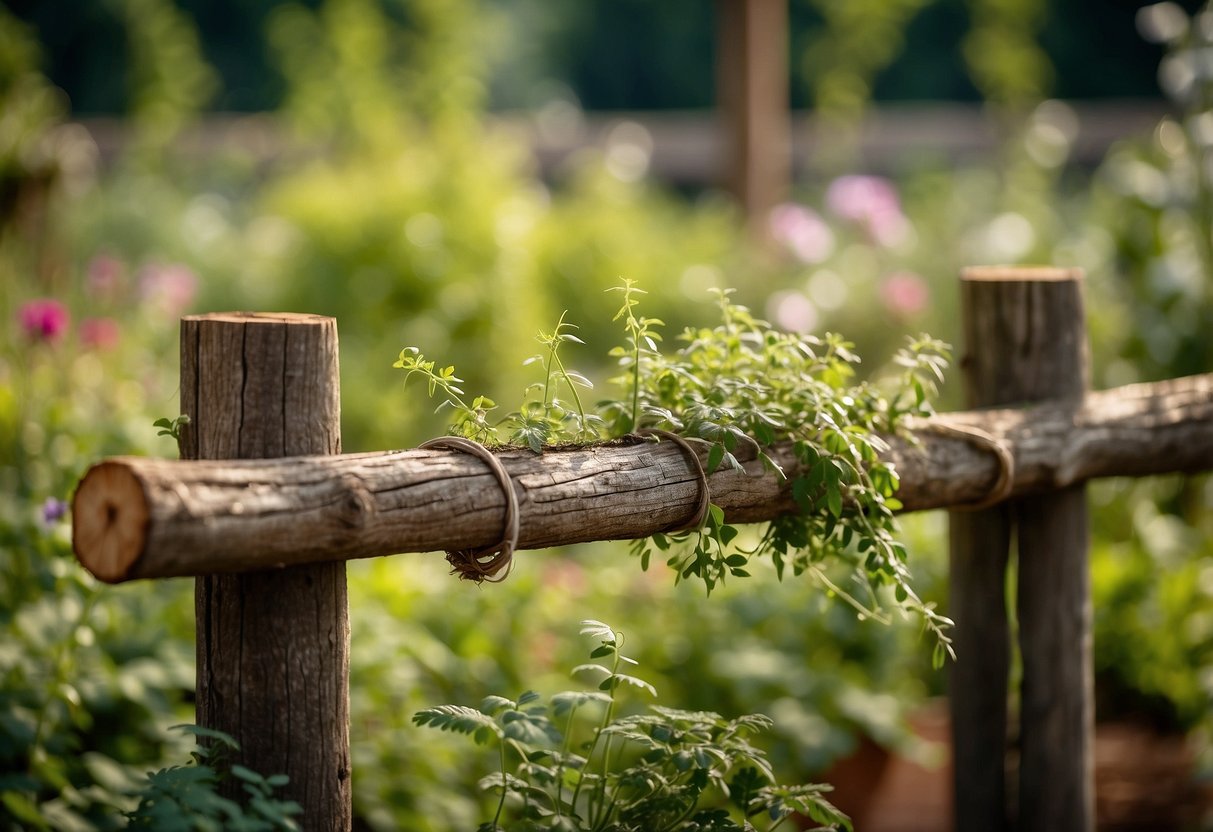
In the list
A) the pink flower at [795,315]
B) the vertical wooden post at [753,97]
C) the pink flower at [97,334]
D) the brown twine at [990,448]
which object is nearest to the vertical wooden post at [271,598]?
the brown twine at [990,448]

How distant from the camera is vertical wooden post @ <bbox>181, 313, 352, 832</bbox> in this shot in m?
1.43

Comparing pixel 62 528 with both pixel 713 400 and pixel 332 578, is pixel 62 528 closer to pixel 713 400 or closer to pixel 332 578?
pixel 332 578

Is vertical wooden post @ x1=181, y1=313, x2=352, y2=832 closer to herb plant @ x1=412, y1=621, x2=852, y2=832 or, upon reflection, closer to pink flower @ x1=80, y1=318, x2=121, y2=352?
herb plant @ x1=412, y1=621, x2=852, y2=832

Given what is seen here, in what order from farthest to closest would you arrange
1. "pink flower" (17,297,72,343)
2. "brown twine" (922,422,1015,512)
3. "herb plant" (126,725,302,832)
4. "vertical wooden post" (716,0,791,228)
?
"vertical wooden post" (716,0,791,228) < "pink flower" (17,297,72,343) < "brown twine" (922,422,1015,512) < "herb plant" (126,725,302,832)

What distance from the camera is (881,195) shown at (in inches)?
208

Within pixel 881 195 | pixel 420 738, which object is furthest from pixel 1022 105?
pixel 420 738

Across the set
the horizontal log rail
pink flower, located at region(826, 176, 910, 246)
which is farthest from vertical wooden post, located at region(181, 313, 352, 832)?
pink flower, located at region(826, 176, 910, 246)

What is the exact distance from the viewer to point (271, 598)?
56.6 inches

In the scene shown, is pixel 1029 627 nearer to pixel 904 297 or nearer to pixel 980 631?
pixel 980 631

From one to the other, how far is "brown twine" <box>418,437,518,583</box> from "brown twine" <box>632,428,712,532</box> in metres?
0.27

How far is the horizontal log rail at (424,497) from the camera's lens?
1207 millimetres

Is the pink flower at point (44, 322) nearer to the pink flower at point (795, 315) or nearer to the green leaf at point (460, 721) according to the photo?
the green leaf at point (460, 721)

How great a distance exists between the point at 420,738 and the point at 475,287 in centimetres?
262

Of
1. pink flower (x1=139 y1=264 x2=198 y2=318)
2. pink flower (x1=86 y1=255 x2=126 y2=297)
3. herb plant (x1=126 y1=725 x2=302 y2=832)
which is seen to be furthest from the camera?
pink flower (x1=139 y1=264 x2=198 y2=318)
